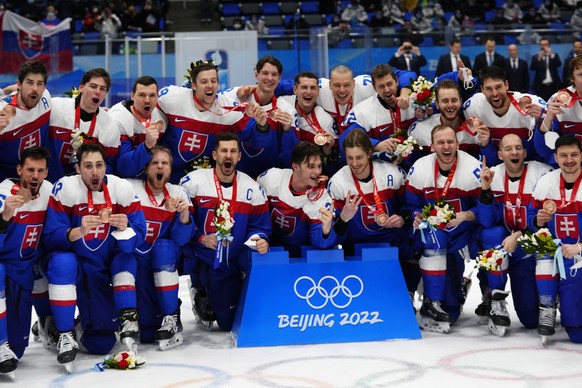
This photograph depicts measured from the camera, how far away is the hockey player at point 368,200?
6.16 m

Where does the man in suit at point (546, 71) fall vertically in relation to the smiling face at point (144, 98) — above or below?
above

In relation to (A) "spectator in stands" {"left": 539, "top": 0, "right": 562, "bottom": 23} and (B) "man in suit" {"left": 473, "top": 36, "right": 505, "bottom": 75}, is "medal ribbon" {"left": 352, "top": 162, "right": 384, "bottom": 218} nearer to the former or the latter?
(B) "man in suit" {"left": 473, "top": 36, "right": 505, "bottom": 75}

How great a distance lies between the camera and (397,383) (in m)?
4.95

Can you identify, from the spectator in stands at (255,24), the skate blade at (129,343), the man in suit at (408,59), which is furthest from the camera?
the spectator in stands at (255,24)

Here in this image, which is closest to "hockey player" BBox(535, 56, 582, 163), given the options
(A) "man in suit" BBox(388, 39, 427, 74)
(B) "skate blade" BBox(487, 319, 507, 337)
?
(B) "skate blade" BBox(487, 319, 507, 337)

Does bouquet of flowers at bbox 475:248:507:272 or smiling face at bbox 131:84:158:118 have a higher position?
smiling face at bbox 131:84:158:118

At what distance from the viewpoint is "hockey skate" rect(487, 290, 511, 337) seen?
6090 mm

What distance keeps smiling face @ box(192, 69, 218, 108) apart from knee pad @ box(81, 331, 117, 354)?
1.86 metres

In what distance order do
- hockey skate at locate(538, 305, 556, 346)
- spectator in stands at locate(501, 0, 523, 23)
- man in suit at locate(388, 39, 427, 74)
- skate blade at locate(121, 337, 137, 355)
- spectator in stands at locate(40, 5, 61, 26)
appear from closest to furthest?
skate blade at locate(121, 337, 137, 355)
hockey skate at locate(538, 305, 556, 346)
man in suit at locate(388, 39, 427, 74)
spectator in stands at locate(40, 5, 61, 26)
spectator in stands at locate(501, 0, 523, 23)

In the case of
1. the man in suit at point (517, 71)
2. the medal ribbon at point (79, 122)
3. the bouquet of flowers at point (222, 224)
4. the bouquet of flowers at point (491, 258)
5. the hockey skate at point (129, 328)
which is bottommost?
the hockey skate at point (129, 328)

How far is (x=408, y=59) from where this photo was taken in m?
13.6

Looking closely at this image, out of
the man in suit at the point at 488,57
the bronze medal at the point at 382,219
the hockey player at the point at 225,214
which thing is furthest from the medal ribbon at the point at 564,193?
the man in suit at the point at 488,57

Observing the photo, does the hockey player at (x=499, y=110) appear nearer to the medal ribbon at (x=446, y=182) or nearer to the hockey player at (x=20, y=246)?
the medal ribbon at (x=446, y=182)

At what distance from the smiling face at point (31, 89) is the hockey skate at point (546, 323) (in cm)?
364
